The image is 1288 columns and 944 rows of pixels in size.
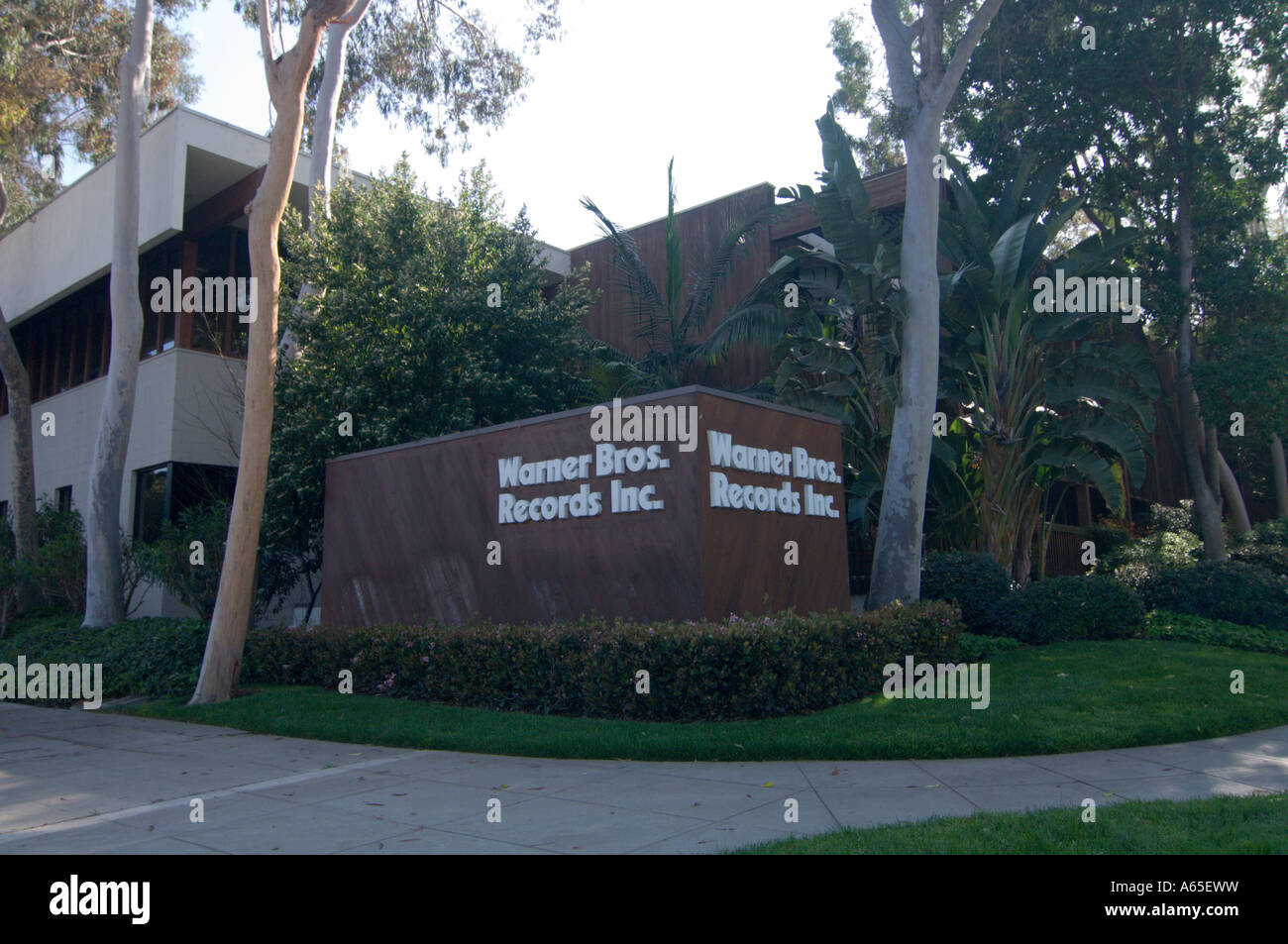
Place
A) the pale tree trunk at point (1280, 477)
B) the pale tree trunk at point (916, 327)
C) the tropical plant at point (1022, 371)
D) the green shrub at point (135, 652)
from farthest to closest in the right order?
the pale tree trunk at point (1280, 477), the tropical plant at point (1022, 371), the green shrub at point (135, 652), the pale tree trunk at point (916, 327)

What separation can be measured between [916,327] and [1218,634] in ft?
19.6

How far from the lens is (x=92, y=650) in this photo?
15.2 m

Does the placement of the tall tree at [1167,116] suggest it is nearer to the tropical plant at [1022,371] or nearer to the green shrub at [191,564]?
the tropical plant at [1022,371]

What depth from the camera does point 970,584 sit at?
14539mm

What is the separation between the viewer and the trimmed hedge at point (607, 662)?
9.27 m

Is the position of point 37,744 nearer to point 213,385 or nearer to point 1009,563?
point 213,385

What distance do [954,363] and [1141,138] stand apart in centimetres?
737

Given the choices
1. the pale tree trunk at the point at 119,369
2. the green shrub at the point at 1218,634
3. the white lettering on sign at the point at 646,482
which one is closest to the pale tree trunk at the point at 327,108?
the pale tree trunk at the point at 119,369

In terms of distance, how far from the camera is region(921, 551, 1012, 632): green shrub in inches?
567

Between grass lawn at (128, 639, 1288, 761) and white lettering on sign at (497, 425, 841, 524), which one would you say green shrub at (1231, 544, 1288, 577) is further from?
white lettering on sign at (497, 425, 841, 524)

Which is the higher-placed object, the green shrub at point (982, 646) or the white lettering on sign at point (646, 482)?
the white lettering on sign at point (646, 482)

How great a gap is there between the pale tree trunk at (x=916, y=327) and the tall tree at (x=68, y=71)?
650 inches

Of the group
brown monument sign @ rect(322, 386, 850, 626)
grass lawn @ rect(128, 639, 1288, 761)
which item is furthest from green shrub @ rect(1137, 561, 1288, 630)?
brown monument sign @ rect(322, 386, 850, 626)

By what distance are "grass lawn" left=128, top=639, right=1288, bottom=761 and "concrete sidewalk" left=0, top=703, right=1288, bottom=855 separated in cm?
21
